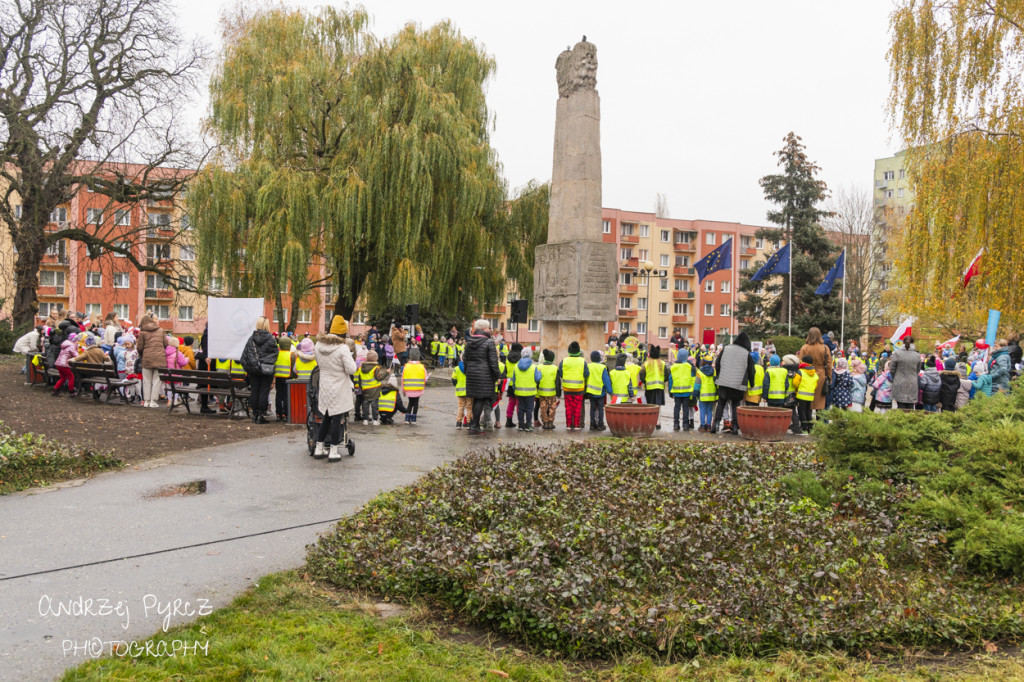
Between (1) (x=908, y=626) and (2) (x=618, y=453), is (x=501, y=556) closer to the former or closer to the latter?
(1) (x=908, y=626)

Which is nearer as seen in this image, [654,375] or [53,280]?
[654,375]

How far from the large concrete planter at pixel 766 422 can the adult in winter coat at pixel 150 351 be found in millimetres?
10781

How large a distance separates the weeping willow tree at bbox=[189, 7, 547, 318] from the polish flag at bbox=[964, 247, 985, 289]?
1539 cm

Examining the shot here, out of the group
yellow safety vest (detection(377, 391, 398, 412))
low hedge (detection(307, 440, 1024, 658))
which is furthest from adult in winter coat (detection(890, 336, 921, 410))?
yellow safety vest (detection(377, 391, 398, 412))

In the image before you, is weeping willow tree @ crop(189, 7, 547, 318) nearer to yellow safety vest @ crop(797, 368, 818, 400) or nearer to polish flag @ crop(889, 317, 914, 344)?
polish flag @ crop(889, 317, 914, 344)

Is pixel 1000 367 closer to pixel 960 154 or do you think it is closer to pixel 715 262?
pixel 960 154

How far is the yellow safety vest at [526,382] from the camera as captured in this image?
1367cm

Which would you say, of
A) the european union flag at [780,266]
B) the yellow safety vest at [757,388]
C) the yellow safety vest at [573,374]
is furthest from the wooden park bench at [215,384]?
the european union flag at [780,266]

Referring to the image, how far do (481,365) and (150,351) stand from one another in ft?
22.2

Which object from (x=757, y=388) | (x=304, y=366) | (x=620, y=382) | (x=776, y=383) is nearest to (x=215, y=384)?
(x=304, y=366)

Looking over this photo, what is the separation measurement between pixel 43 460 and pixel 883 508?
8.43 m

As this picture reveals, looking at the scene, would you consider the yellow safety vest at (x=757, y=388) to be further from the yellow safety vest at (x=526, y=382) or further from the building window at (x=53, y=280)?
the building window at (x=53, y=280)

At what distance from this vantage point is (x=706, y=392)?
45.4ft

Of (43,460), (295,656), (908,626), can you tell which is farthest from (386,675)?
(43,460)
